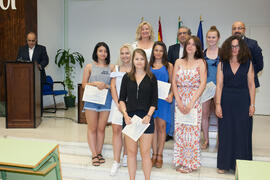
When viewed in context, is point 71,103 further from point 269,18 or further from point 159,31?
point 269,18

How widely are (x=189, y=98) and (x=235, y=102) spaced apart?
540 mm

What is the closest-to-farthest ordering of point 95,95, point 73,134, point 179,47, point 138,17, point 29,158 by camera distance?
point 29,158 → point 95,95 → point 179,47 → point 73,134 → point 138,17

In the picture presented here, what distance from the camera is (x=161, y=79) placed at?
10.6 ft

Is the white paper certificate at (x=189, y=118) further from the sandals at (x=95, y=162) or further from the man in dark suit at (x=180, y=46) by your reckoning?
the sandals at (x=95, y=162)

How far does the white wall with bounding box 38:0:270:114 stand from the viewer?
6836 millimetres

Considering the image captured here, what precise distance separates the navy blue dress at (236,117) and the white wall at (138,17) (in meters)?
4.12

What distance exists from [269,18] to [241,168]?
587cm

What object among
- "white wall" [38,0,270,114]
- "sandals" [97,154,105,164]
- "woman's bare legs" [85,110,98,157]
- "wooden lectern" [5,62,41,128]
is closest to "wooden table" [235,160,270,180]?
"woman's bare legs" [85,110,98,157]

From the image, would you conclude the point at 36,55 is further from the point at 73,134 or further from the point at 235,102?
the point at 235,102

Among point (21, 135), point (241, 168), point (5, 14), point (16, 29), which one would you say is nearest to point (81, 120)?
point (21, 135)

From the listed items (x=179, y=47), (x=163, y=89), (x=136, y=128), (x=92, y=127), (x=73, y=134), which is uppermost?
(x=179, y=47)

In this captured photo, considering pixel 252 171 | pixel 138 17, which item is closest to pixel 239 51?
pixel 252 171

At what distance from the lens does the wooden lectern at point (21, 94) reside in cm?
480

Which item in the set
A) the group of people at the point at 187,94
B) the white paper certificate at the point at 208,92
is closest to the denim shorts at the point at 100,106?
the group of people at the point at 187,94
